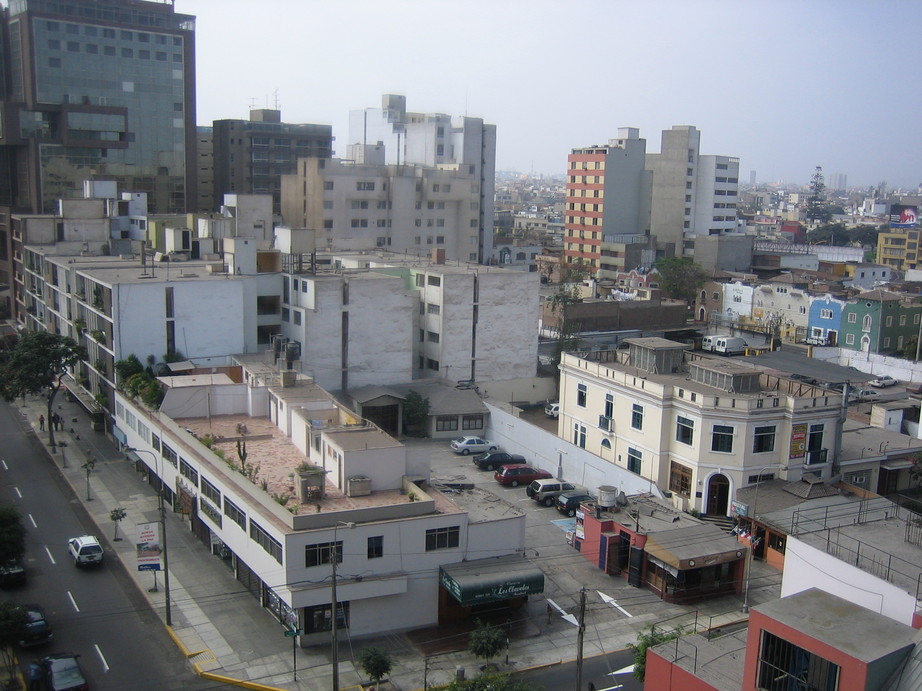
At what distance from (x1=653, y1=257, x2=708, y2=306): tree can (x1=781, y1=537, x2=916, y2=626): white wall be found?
55.5m

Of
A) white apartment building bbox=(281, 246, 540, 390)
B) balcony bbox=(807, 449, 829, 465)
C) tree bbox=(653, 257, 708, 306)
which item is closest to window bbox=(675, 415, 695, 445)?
balcony bbox=(807, 449, 829, 465)

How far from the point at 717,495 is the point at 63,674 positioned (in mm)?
22182

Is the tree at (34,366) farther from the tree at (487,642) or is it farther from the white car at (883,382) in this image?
the white car at (883,382)

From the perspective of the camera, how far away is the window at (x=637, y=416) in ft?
117

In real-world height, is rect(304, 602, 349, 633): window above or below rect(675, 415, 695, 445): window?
below

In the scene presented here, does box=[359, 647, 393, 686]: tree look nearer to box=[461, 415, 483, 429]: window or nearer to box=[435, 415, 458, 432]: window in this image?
box=[435, 415, 458, 432]: window

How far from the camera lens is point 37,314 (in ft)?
179

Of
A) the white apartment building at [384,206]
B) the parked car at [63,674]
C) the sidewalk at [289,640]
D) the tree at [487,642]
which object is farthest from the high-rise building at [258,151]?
the tree at [487,642]

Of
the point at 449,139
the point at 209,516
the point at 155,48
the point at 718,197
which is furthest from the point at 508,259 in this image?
the point at 209,516

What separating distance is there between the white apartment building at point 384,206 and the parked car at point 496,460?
30.8 meters

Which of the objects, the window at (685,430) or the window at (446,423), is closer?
the window at (685,430)

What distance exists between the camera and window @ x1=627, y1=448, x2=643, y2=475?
3584 centimetres

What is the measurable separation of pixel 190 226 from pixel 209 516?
3430 cm

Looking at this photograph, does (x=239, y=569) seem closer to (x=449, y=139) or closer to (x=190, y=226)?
(x=190, y=226)
